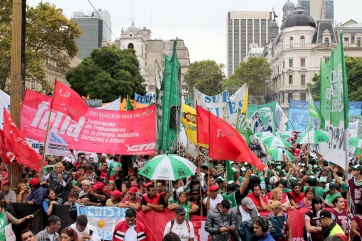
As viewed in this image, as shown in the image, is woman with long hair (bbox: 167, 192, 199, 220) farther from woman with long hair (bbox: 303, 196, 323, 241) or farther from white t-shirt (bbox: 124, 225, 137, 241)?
woman with long hair (bbox: 303, 196, 323, 241)

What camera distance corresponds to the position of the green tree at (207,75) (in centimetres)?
10138

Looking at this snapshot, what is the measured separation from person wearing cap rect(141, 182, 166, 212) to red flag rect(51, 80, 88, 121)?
2.72 m

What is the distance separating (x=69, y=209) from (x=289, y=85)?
96900 mm

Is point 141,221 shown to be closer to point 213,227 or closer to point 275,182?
point 213,227

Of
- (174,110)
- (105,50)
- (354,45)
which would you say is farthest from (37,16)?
(354,45)

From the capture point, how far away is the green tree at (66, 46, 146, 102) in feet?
181

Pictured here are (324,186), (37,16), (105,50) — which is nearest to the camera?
(324,186)

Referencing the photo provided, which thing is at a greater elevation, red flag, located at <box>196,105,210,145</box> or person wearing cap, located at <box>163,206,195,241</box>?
red flag, located at <box>196,105,210,145</box>

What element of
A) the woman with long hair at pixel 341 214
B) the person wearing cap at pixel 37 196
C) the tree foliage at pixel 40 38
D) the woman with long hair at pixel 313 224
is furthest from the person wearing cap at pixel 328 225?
the tree foliage at pixel 40 38

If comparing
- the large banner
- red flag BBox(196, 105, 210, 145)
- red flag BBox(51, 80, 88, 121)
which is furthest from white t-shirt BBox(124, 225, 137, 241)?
red flag BBox(51, 80, 88, 121)

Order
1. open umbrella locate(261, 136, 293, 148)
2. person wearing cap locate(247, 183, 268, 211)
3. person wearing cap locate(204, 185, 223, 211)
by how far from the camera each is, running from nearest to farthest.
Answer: person wearing cap locate(247, 183, 268, 211), person wearing cap locate(204, 185, 223, 211), open umbrella locate(261, 136, 293, 148)

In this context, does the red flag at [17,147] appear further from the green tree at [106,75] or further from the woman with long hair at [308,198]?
the green tree at [106,75]

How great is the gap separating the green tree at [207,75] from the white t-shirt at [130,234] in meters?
92.3

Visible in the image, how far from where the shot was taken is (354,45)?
317 feet
